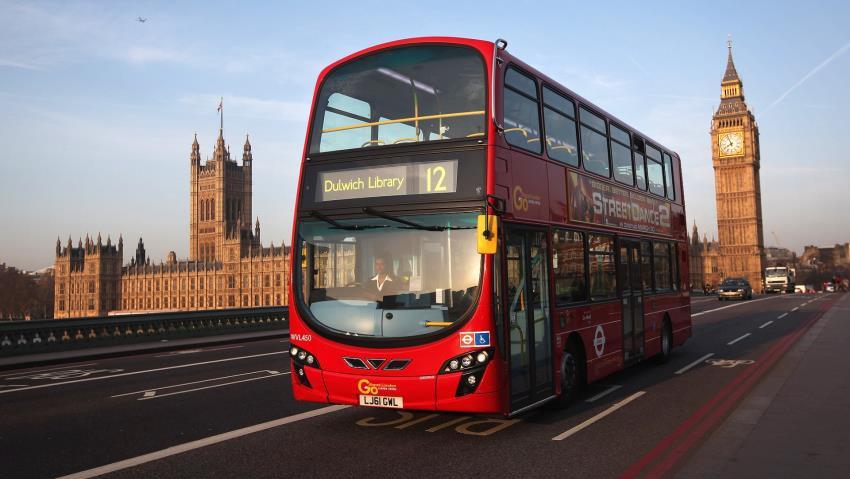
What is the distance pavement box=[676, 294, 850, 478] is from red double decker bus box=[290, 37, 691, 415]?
2075 mm

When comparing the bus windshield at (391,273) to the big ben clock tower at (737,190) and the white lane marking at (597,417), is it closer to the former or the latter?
the white lane marking at (597,417)

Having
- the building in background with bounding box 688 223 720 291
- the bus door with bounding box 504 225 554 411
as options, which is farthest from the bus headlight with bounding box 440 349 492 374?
the building in background with bounding box 688 223 720 291

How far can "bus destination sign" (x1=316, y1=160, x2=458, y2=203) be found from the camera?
24.5 feet

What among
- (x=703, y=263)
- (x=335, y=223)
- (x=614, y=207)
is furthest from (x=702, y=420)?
(x=703, y=263)

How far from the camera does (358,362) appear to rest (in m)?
7.35

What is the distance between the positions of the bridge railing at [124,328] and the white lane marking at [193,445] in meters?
12.1

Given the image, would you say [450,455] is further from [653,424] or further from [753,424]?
[753,424]

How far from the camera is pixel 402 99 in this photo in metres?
8.17

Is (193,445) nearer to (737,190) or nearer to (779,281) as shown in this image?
(779,281)

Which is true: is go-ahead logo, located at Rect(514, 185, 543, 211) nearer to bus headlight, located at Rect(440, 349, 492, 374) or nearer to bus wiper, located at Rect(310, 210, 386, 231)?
bus wiper, located at Rect(310, 210, 386, 231)

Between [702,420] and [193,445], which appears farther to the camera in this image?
[702,420]

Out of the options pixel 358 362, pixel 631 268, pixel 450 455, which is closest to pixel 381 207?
pixel 358 362

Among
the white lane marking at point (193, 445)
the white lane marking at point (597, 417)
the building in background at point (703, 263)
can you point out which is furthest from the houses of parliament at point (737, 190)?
the white lane marking at point (193, 445)

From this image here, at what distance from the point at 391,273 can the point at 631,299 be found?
5988 mm
